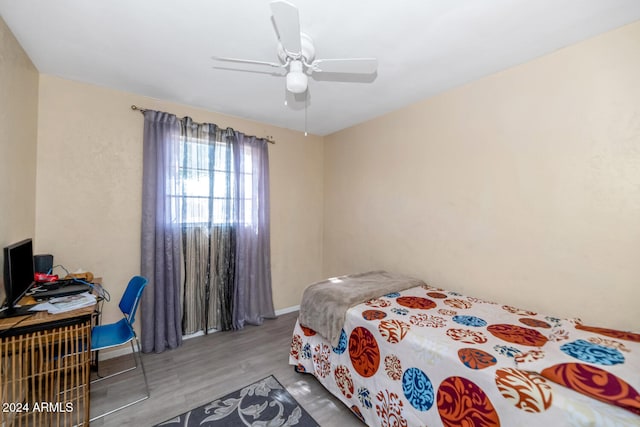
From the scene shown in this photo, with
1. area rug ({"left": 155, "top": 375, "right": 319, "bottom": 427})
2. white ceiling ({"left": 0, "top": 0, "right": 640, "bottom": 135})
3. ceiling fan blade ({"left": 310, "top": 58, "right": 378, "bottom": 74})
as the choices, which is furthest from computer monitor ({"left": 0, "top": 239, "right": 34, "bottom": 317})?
ceiling fan blade ({"left": 310, "top": 58, "right": 378, "bottom": 74})

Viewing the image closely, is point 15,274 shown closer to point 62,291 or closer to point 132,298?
point 62,291

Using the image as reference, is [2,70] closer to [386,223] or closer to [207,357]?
[207,357]

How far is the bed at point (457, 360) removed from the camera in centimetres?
109

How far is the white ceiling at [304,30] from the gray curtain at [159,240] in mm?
Result: 480

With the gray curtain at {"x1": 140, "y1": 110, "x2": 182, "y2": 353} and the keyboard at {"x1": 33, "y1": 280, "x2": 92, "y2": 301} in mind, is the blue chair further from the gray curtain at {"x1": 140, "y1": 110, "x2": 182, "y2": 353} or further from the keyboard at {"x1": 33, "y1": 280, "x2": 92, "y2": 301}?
the gray curtain at {"x1": 140, "y1": 110, "x2": 182, "y2": 353}

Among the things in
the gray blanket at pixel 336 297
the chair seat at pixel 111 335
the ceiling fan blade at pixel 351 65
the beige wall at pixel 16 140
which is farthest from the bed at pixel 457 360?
the beige wall at pixel 16 140

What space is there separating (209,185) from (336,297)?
1.96 m

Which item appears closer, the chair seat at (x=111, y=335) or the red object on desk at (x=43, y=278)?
the chair seat at (x=111, y=335)

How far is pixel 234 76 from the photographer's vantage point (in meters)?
2.32

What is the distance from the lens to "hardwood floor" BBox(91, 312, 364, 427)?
1881mm

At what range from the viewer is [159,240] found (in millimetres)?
2725

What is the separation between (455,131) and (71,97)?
3559 millimetres

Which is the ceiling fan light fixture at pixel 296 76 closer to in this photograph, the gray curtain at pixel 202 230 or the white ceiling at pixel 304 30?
the white ceiling at pixel 304 30

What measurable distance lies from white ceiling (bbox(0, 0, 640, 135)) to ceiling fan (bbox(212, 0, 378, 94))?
0.12 metres
